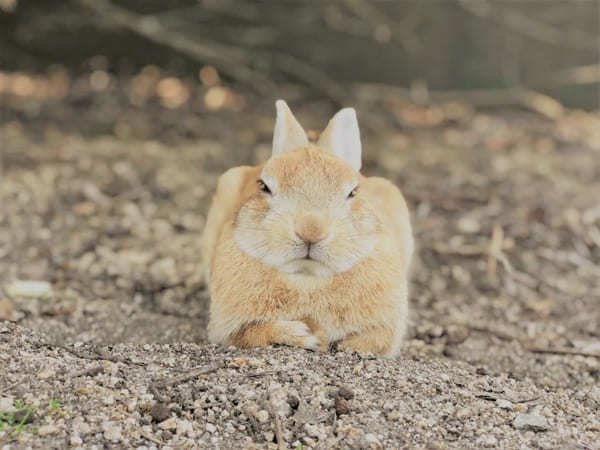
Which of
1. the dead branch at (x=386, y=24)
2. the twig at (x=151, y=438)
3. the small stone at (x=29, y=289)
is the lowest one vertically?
the small stone at (x=29, y=289)

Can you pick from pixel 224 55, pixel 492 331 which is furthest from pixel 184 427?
pixel 224 55

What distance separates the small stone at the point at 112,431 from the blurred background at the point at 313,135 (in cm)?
137

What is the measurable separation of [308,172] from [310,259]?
450 mm

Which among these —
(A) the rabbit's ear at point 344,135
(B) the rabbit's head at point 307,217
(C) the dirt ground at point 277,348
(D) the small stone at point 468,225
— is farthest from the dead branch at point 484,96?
(B) the rabbit's head at point 307,217

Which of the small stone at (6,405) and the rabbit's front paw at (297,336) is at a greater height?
the rabbit's front paw at (297,336)

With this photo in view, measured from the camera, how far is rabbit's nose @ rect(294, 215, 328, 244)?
3486mm

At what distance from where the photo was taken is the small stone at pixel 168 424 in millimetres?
3295

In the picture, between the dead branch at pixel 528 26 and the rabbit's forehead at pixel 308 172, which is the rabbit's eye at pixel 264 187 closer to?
the rabbit's forehead at pixel 308 172

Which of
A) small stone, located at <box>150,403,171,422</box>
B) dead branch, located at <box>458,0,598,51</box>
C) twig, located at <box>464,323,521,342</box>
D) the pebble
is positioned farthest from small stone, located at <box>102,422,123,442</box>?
dead branch, located at <box>458,0,598,51</box>

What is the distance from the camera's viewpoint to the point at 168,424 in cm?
331

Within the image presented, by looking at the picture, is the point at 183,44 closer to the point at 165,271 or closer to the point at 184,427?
the point at 165,271

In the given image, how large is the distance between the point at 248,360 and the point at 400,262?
0.99 m

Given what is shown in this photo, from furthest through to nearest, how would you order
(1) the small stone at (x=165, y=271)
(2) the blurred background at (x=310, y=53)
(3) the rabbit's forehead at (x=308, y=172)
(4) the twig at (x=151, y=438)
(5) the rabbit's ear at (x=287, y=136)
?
(2) the blurred background at (x=310, y=53) < (1) the small stone at (x=165, y=271) < (5) the rabbit's ear at (x=287, y=136) < (3) the rabbit's forehead at (x=308, y=172) < (4) the twig at (x=151, y=438)

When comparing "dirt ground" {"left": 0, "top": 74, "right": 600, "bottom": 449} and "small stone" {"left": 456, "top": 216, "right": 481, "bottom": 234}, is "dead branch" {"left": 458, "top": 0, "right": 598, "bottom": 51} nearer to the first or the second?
"dirt ground" {"left": 0, "top": 74, "right": 600, "bottom": 449}
